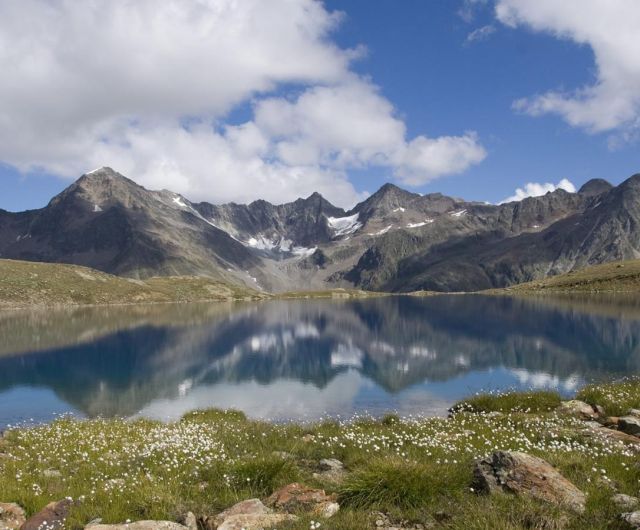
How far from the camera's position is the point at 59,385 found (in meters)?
56.5

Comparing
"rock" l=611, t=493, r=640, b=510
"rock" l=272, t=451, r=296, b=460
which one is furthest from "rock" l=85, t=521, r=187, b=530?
"rock" l=611, t=493, r=640, b=510

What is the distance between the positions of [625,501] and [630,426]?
9.59m

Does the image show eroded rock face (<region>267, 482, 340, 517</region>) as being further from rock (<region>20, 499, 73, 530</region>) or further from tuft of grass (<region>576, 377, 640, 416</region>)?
tuft of grass (<region>576, 377, 640, 416</region>)

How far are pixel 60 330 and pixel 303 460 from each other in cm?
11401

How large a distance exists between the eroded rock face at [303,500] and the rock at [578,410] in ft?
49.9

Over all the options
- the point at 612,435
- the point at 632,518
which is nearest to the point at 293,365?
the point at 612,435

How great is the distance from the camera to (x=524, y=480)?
1030 cm

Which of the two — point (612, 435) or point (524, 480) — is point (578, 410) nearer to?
point (612, 435)

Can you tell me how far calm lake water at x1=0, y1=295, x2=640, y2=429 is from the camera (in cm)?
4559

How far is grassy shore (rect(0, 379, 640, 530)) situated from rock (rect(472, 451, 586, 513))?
32 cm

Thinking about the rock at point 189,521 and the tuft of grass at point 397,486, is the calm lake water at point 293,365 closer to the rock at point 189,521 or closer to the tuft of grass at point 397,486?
the rock at point 189,521

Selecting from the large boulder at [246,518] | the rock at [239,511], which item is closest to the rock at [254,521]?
the large boulder at [246,518]

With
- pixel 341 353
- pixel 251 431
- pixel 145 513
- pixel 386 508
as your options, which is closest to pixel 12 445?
pixel 251 431

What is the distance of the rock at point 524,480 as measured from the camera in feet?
31.9
